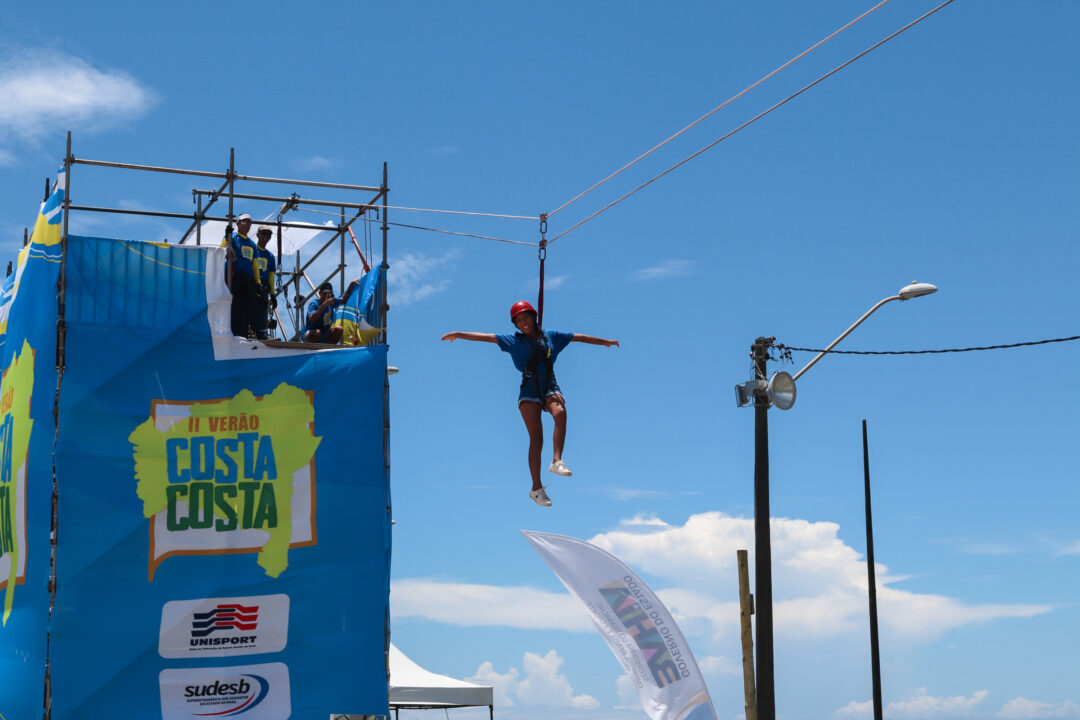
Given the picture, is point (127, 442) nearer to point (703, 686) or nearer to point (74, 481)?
point (74, 481)

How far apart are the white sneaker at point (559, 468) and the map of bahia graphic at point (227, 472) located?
4881 mm

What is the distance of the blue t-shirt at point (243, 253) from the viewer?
17.9 meters

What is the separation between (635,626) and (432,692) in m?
7.61

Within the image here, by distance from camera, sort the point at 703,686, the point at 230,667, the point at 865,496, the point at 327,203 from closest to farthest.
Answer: the point at 703,686, the point at 230,667, the point at 327,203, the point at 865,496

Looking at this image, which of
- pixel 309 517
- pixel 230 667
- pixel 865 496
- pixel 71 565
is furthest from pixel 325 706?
pixel 865 496

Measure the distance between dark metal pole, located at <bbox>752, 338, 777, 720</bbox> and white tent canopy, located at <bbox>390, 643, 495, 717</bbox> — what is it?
955 cm

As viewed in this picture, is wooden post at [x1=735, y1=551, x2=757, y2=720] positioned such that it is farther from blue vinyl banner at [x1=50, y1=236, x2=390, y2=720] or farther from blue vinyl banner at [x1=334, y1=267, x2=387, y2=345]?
blue vinyl banner at [x1=334, y1=267, x2=387, y2=345]

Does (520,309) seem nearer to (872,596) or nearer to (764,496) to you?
(764,496)

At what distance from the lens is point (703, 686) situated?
16328 mm

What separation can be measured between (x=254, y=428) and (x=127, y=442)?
1.71 m

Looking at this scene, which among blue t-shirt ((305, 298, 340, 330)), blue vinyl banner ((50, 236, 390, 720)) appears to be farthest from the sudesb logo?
blue t-shirt ((305, 298, 340, 330))

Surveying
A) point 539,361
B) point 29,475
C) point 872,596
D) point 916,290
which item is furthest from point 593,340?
point 872,596

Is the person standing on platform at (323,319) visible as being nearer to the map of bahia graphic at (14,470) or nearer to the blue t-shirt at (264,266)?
the blue t-shirt at (264,266)

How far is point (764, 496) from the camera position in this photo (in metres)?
15.3
